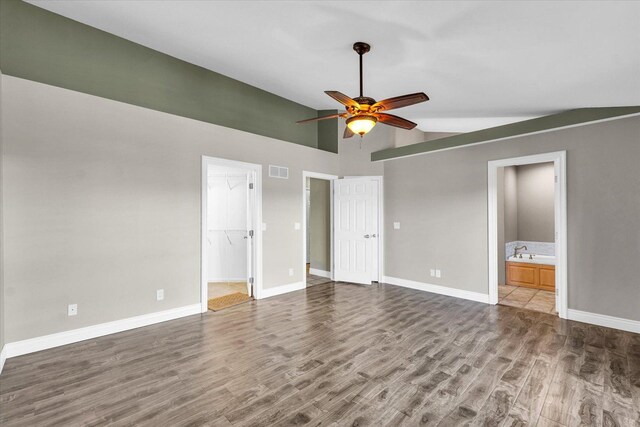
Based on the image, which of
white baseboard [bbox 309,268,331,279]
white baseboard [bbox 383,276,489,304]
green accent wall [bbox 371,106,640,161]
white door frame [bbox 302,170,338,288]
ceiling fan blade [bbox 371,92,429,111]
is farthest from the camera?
white baseboard [bbox 309,268,331,279]

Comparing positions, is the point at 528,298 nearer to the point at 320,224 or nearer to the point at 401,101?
the point at 320,224

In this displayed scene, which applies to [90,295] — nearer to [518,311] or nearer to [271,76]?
[271,76]

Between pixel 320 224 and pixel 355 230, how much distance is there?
3.45 ft

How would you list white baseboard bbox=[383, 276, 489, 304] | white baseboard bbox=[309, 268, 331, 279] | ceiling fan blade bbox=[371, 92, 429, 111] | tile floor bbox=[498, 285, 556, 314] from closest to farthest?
ceiling fan blade bbox=[371, 92, 429, 111] < tile floor bbox=[498, 285, 556, 314] < white baseboard bbox=[383, 276, 489, 304] < white baseboard bbox=[309, 268, 331, 279]

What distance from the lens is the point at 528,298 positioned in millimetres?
5070

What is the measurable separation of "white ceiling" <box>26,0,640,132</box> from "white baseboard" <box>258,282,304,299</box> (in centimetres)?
340

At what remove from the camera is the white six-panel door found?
611 centimetres

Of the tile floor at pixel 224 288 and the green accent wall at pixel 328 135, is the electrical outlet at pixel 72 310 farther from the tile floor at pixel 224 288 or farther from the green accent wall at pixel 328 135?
the green accent wall at pixel 328 135

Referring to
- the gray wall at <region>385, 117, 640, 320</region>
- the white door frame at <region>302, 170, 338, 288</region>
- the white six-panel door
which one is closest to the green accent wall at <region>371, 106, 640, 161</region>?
the gray wall at <region>385, 117, 640, 320</region>

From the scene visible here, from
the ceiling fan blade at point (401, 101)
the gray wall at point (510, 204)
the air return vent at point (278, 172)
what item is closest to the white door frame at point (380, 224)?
the air return vent at point (278, 172)

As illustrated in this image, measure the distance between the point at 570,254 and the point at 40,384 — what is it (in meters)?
5.84

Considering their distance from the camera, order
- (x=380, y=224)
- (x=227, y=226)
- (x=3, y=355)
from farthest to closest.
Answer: (x=227, y=226) → (x=380, y=224) → (x=3, y=355)

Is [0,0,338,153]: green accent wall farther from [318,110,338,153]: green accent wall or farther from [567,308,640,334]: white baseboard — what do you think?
[567,308,640,334]: white baseboard

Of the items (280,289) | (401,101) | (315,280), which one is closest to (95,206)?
(280,289)
